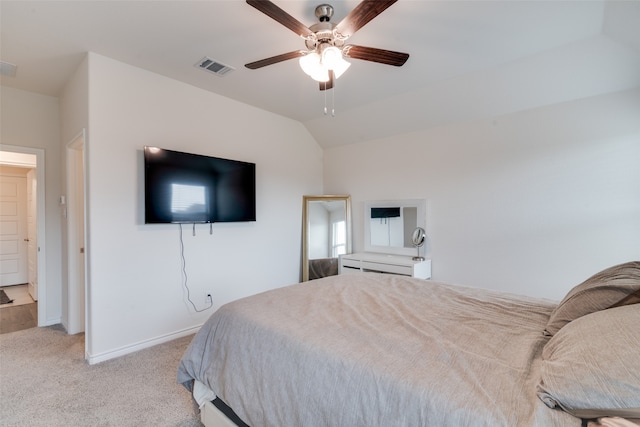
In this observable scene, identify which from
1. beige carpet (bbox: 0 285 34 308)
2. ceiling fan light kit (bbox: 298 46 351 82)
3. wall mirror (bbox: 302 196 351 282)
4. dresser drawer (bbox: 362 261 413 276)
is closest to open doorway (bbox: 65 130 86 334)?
beige carpet (bbox: 0 285 34 308)

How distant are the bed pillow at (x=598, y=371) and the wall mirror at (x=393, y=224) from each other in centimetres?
271

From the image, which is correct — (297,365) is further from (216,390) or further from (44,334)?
(44,334)

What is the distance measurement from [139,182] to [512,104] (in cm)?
376

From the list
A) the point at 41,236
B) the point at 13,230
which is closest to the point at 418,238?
the point at 41,236

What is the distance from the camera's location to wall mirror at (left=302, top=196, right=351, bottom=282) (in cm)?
427

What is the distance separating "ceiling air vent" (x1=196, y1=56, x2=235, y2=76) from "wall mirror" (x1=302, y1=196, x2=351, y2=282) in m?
2.05

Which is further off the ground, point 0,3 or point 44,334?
point 0,3

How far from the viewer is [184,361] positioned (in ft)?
5.66

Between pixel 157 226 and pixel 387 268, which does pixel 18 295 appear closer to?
pixel 157 226

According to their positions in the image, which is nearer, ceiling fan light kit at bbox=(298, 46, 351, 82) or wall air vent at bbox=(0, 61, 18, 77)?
ceiling fan light kit at bbox=(298, 46, 351, 82)

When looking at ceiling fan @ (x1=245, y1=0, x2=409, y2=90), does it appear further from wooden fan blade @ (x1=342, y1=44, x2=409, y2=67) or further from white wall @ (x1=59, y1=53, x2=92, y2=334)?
white wall @ (x1=59, y1=53, x2=92, y2=334)

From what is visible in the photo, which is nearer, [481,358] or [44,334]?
[481,358]

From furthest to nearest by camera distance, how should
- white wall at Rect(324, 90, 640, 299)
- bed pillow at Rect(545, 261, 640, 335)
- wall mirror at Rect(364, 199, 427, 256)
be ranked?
wall mirror at Rect(364, 199, 427, 256)
white wall at Rect(324, 90, 640, 299)
bed pillow at Rect(545, 261, 640, 335)

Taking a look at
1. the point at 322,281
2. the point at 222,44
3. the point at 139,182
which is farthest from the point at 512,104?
the point at 139,182
